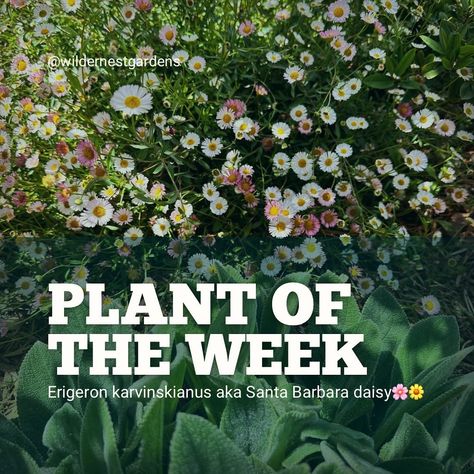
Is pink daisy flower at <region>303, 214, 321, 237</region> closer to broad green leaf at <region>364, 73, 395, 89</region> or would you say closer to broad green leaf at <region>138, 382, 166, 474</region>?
broad green leaf at <region>364, 73, 395, 89</region>

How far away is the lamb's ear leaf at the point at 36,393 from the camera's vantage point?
0.90 meters

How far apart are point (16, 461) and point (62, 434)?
0.07m

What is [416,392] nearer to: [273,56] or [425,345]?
[425,345]

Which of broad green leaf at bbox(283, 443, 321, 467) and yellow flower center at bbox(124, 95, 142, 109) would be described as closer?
broad green leaf at bbox(283, 443, 321, 467)

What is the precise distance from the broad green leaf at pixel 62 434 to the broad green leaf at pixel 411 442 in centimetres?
35

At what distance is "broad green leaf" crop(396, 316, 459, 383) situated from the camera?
96 centimetres

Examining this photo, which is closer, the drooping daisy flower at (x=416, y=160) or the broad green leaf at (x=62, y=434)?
the broad green leaf at (x=62, y=434)

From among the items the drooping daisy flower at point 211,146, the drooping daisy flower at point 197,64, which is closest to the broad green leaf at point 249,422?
the drooping daisy flower at point 211,146

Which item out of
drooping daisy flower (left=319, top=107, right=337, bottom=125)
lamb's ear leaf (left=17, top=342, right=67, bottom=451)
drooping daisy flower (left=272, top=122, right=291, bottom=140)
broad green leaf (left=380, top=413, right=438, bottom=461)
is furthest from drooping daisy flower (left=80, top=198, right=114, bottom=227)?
broad green leaf (left=380, top=413, right=438, bottom=461)

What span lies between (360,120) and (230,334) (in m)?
1.06

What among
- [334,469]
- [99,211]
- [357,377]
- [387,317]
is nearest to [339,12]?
[99,211]

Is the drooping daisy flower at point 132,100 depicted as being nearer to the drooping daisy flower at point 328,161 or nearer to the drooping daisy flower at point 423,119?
the drooping daisy flower at point 328,161

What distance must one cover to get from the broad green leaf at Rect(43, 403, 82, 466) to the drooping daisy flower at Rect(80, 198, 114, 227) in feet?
3.15

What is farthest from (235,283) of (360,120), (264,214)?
(360,120)
